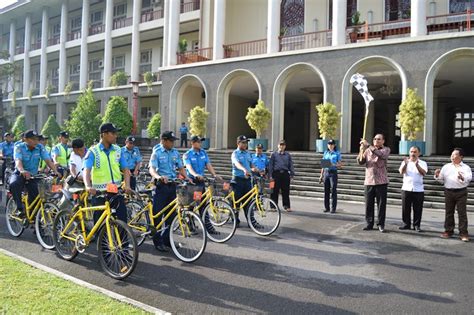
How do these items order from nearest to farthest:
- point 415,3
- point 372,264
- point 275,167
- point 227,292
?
1. point 227,292
2. point 372,264
3. point 275,167
4. point 415,3

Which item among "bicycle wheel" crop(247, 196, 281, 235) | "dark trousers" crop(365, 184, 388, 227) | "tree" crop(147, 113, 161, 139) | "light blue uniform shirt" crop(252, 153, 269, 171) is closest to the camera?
"bicycle wheel" crop(247, 196, 281, 235)

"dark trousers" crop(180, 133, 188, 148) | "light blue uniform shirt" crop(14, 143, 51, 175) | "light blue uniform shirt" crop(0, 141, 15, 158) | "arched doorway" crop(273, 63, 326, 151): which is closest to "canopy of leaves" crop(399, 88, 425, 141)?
"arched doorway" crop(273, 63, 326, 151)

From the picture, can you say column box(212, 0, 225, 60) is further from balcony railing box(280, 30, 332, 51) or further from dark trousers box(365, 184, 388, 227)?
dark trousers box(365, 184, 388, 227)

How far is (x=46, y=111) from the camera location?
36.0 m

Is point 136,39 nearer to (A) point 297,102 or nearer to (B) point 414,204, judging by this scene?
(A) point 297,102

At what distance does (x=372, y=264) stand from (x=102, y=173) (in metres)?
3.99

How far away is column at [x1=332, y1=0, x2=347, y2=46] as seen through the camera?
18109 mm

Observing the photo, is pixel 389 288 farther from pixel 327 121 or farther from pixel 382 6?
pixel 382 6

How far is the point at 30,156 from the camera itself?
7.24 meters

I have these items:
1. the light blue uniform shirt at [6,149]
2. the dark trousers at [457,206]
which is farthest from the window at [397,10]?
the light blue uniform shirt at [6,149]

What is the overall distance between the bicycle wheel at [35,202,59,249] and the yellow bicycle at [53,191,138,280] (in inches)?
32.7

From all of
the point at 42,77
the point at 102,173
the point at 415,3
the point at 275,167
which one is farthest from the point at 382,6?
the point at 42,77

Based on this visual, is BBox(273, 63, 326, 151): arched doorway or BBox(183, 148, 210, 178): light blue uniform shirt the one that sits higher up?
BBox(273, 63, 326, 151): arched doorway

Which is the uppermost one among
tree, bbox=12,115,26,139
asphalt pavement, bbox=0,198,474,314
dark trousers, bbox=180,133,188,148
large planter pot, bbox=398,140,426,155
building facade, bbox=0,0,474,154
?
building facade, bbox=0,0,474,154
